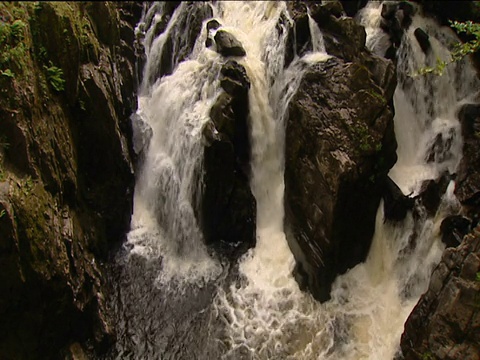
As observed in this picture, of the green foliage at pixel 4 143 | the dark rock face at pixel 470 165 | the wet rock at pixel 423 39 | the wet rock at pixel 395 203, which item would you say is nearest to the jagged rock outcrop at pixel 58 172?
the green foliage at pixel 4 143

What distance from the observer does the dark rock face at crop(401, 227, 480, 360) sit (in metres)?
5.67

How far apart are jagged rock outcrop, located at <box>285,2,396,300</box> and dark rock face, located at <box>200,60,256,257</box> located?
1.23m

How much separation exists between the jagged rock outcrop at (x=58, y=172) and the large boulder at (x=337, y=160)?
4301mm

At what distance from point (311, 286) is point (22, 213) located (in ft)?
19.2

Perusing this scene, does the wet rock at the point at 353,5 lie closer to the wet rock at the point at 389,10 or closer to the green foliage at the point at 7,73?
the wet rock at the point at 389,10

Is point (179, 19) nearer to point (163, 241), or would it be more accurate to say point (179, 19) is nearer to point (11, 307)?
point (163, 241)

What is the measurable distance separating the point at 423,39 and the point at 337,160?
540cm

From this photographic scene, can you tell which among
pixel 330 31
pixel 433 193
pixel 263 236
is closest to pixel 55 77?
pixel 263 236

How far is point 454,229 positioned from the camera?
8008 millimetres

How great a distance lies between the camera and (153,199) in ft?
35.2

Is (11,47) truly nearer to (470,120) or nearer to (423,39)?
(470,120)

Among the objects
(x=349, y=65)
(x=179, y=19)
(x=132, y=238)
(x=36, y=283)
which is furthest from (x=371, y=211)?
(x=179, y=19)

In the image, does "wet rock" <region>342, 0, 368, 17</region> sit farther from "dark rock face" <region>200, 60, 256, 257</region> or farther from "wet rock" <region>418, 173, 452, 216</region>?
"wet rock" <region>418, 173, 452, 216</region>

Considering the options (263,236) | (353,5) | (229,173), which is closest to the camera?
(229,173)
